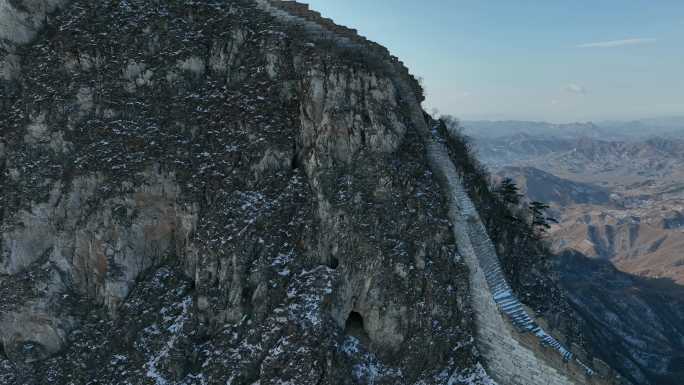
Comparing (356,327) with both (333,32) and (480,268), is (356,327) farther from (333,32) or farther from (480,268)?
(333,32)

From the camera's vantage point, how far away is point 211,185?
74.7 feet

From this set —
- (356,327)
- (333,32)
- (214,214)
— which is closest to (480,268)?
(356,327)

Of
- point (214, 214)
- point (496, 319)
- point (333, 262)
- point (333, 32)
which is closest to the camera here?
point (496, 319)

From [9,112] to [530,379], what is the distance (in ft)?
111

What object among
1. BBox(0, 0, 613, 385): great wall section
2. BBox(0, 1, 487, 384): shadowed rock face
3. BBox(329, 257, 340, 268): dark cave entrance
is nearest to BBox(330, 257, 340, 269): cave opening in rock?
BBox(329, 257, 340, 268): dark cave entrance

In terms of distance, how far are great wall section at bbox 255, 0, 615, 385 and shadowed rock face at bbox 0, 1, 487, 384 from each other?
84cm

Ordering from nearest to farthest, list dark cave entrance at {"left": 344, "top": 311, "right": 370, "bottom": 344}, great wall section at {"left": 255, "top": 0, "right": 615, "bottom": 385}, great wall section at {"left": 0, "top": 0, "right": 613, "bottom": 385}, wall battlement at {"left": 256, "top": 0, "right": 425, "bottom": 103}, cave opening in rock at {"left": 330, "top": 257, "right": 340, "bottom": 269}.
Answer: great wall section at {"left": 255, "top": 0, "right": 615, "bottom": 385}
great wall section at {"left": 0, "top": 0, "right": 613, "bottom": 385}
dark cave entrance at {"left": 344, "top": 311, "right": 370, "bottom": 344}
cave opening in rock at {"left": 330, "top": 257, "right": 340, "bottom": 269}
wall battlement at {"left": 256, "top": 0, "right": 425, "bottom": 103}

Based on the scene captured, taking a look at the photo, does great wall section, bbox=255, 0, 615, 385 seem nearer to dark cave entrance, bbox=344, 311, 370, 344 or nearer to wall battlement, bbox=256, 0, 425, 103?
wall battlement, bbox=256, 0, 425, 103

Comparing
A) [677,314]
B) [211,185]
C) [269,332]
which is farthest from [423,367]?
[677,314]

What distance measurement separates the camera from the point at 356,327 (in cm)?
2036

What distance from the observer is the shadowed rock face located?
63.0 ft

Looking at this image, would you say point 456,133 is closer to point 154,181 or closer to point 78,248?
point 154,181

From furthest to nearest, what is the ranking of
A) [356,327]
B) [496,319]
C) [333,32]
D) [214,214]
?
[333,32], [214,214], [356,327], [496,319]

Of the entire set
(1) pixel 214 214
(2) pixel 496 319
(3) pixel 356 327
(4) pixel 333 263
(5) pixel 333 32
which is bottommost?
(3) pixel 356 327
